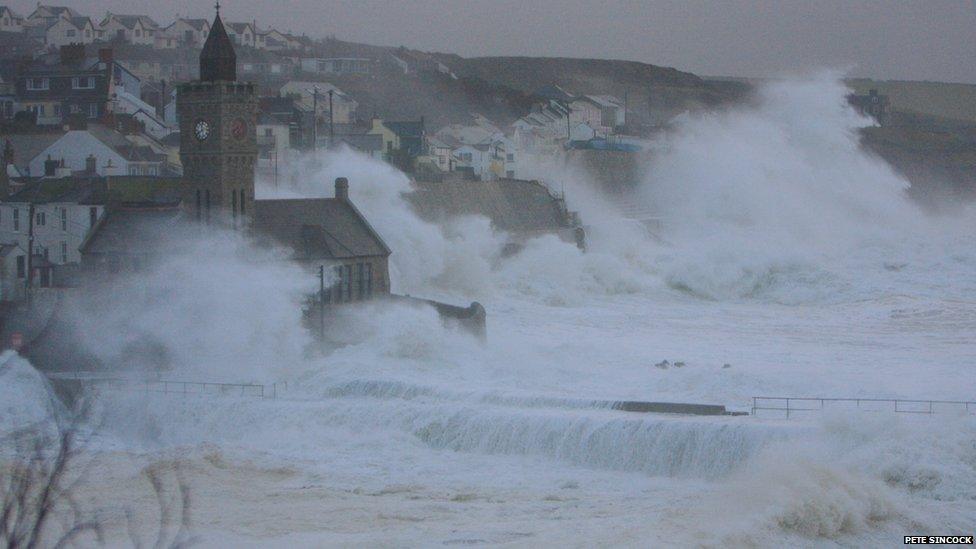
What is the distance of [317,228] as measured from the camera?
130ft

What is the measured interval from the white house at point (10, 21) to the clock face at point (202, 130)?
82.1 metres

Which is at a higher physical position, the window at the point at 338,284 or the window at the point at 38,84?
the window at the point at 38,84

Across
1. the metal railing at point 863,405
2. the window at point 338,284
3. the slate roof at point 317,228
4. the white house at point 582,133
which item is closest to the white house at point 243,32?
the white house at point 582,133

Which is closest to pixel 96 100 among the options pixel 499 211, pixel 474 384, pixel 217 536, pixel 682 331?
pixel 499 211

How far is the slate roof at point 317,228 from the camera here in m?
38.8

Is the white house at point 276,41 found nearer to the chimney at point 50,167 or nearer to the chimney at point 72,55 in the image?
the chimney at point 72,55

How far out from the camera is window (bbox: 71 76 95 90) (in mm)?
77750

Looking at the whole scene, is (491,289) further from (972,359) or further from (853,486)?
(853,486)

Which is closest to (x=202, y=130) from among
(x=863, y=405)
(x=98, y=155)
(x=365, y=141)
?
(x=98, y=155)

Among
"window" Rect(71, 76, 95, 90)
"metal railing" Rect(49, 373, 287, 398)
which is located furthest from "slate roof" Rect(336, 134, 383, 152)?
"metal railing" Rect(49, 373, 287, 398)

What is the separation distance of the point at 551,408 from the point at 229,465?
597 centimetres

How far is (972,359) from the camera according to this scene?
1422 inches

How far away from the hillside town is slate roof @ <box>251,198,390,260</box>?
2.08 metres

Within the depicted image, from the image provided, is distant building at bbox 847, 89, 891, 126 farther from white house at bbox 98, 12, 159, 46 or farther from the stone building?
the stone building
